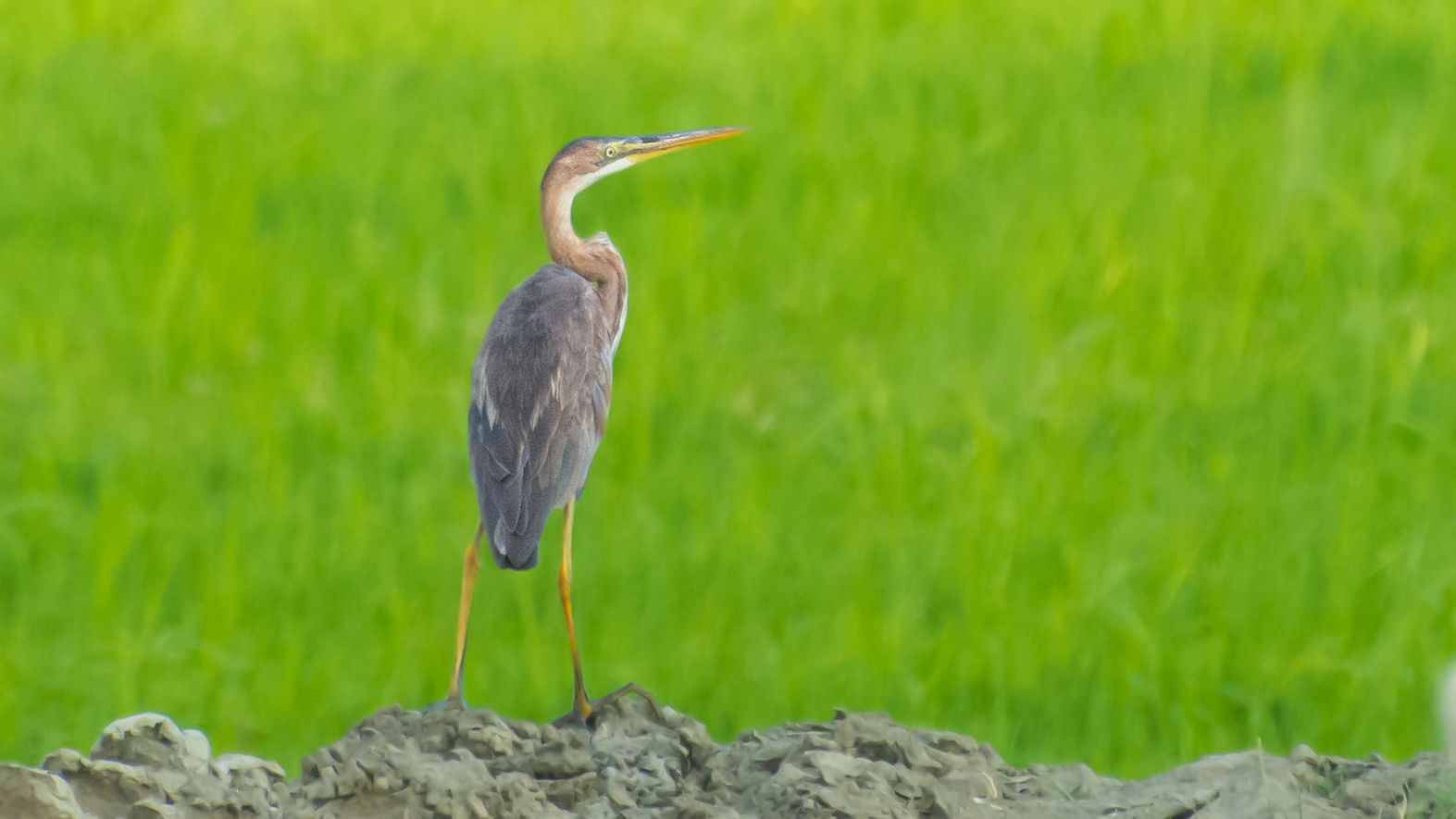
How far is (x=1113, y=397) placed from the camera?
5.73m

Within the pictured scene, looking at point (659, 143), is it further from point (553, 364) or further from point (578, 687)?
point (578, 687)

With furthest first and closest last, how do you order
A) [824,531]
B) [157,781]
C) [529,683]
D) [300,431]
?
[300,431] < [824,531] < [529,683] < [157,781]

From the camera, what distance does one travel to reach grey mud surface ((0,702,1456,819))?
10.4 ft

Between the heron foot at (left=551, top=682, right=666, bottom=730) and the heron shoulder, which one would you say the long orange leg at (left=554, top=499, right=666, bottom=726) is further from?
the heron shoulder

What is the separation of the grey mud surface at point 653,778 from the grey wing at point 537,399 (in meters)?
0.55

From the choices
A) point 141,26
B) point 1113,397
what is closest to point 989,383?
point 1113,397

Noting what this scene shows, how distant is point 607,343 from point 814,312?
2925 millimetres

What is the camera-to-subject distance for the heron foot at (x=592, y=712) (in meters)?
3.52

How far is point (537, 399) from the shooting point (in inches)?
127

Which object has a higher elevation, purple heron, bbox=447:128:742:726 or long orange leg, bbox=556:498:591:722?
purple heron, bbox=447:128:742:726

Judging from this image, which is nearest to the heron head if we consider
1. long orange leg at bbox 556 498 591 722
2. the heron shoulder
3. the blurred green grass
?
the heron shoulder

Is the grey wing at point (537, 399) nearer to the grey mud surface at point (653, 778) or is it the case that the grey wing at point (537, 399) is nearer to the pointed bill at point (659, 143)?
the pointed bill at point (659, 143)

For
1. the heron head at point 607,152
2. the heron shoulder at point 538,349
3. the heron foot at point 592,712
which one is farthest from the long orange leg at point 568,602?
the heron head at point 607,152

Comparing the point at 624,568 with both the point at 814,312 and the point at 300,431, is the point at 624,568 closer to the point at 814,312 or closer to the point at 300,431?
the point at 300,431
